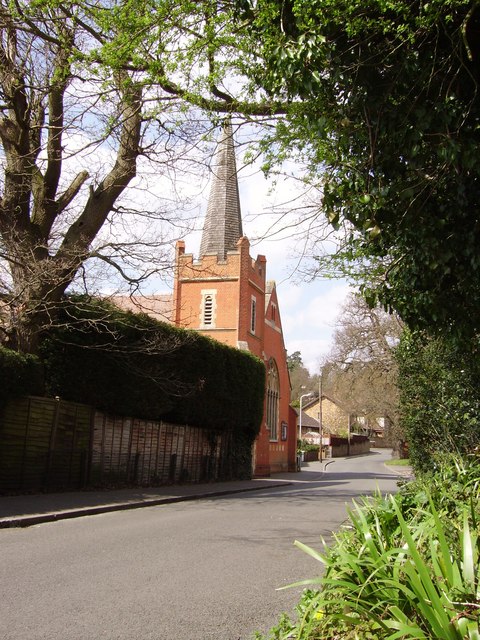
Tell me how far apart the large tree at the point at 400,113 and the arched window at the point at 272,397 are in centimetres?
3048

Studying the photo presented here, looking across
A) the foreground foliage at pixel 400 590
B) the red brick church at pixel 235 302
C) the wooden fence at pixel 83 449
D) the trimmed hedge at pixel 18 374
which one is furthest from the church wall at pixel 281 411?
the foreground foliage at pixel 400 590

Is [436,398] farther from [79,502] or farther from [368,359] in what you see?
[368,359]

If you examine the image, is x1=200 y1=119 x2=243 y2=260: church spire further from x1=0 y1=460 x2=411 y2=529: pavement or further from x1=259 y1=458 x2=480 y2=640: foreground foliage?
x1=259 y1=458 x2=480 y2=640: foreground foliage

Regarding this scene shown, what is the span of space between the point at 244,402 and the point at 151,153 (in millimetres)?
14181

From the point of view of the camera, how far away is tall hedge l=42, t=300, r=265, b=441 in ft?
52.7

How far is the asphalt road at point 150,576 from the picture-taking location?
4961 mm

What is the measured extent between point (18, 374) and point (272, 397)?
25371 mm

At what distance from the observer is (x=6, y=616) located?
5.03 metres

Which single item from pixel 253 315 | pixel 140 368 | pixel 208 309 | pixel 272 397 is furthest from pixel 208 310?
pixel 140 368

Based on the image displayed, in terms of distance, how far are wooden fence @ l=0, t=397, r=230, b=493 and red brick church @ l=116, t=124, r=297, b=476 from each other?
10383 millimetres

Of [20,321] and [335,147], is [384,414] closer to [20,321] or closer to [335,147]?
[20,321]

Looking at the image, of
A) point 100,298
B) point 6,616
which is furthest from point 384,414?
point 6,616

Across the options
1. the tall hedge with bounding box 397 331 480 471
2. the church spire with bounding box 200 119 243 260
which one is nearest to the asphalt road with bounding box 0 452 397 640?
the tall hedge with bounding box 397 331 480 471

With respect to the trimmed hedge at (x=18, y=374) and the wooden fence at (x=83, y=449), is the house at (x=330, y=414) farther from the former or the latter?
the trimmed hedge at (x=18, y=374)
